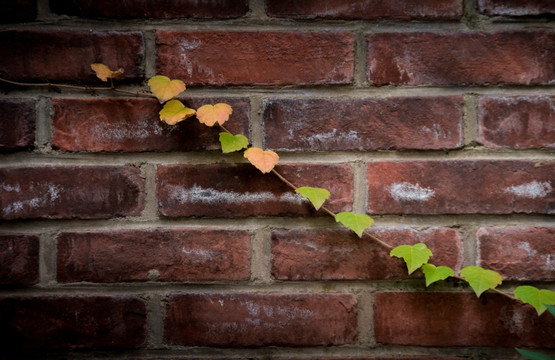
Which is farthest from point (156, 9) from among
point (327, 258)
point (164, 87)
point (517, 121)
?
point (517, 121)

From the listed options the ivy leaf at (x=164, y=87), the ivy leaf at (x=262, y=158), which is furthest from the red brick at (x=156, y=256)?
the ivy leaf at (x=164, y=87)

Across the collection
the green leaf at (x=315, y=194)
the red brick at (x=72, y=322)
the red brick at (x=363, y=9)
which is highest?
the red brick at (x=363, y=9)

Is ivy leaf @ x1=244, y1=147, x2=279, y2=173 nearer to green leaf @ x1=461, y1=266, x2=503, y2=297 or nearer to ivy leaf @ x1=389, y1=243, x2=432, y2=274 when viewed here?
ivy leaf @ x1=389, y1=243, x2=432, y2=274

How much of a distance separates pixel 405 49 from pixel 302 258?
40 centimetres

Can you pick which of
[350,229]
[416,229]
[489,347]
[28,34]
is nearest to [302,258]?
[350,229]

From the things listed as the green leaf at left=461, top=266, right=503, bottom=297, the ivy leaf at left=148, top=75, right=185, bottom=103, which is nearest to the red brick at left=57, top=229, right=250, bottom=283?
the ivy leaf at left=148, top=75, right=185, bottom=103

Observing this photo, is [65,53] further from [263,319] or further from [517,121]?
[517,121]

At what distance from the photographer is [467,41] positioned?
2.21 feet

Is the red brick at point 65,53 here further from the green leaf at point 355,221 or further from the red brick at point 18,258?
the green leaf at point 355,221

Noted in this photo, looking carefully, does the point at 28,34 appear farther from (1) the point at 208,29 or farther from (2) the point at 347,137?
(2) the point at 347,137

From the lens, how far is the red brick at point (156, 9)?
0.68m

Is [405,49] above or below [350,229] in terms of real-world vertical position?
above

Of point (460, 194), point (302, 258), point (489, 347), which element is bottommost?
point (489, 347)

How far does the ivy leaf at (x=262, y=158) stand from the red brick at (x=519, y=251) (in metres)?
0.38
